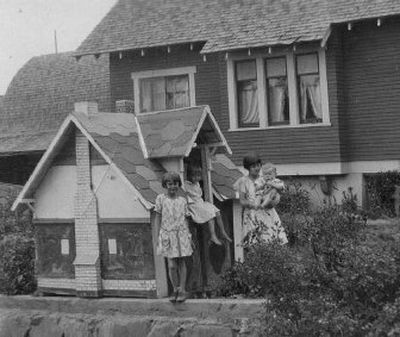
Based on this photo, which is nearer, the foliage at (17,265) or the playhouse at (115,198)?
the playhouse at (115,198)

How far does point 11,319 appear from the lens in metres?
10.9

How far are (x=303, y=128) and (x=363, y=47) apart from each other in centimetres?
221

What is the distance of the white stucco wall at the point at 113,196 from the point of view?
1009 centimetres

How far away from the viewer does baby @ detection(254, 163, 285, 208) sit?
32.8ft

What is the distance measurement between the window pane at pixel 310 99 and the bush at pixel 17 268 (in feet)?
28.6

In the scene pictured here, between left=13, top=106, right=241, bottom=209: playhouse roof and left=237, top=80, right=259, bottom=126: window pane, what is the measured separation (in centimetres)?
826

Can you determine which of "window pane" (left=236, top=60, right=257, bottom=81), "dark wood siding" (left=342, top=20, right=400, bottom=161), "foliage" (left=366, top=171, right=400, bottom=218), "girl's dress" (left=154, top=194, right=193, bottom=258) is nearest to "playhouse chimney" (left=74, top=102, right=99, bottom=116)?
"girl's dress" (left=154, top=194, right=193, bottom=258)

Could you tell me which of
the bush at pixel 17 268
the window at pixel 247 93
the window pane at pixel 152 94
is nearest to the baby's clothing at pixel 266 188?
the bush at pixel 17 268

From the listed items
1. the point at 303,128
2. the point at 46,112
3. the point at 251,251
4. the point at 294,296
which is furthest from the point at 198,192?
the point at 46,112

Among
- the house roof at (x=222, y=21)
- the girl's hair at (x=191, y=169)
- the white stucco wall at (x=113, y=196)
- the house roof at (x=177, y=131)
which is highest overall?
the house roof at (x=222, y=21)

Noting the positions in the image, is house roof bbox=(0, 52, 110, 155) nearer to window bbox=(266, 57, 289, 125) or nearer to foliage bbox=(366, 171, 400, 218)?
window bbox=(266, 57, 289, 125)

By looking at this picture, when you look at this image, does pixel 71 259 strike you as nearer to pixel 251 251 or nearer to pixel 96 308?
pixel 96 308

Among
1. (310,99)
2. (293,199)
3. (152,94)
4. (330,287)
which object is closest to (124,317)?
(330,287)

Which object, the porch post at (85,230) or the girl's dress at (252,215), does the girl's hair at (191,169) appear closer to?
the girl's dress at (252,215)
